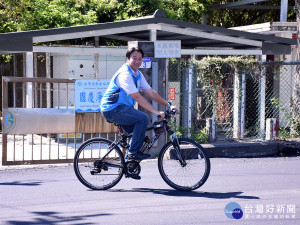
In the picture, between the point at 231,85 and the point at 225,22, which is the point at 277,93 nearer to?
the point at 231,85

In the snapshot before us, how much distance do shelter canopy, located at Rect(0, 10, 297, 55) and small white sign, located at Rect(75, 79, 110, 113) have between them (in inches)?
67.2

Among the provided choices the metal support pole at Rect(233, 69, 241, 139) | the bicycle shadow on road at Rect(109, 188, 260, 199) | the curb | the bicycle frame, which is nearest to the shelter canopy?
the metal support pole at Rect(233, 69, 241, 139)

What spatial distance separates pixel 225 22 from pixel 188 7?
21.6ft

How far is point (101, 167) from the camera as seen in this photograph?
22.9 feet

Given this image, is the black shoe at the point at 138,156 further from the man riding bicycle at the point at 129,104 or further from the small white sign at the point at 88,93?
the small white sign at the point at 88,93

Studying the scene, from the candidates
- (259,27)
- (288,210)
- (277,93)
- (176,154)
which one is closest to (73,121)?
(176,154)

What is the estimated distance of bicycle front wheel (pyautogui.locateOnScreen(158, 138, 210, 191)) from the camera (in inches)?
263

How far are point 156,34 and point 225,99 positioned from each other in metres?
2.19

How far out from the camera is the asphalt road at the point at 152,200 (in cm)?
554

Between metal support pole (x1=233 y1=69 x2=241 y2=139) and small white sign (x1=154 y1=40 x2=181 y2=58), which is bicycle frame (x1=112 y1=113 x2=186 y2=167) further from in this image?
metal support pole (x1=233 y1=69 x2=241 y2=139)

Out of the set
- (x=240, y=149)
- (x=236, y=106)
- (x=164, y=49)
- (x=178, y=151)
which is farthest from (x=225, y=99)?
(x=178, y=151)

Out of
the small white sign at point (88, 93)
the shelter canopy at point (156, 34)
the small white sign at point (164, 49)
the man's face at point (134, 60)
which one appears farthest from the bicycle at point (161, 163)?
the shelter canopy at point (156, 34)

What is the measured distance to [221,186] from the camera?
7156mm

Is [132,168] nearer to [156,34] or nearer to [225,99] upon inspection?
[225,99]
